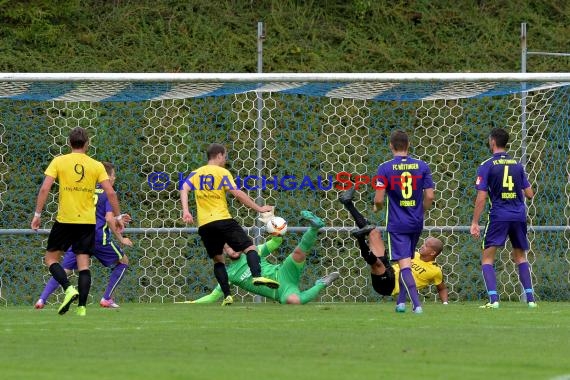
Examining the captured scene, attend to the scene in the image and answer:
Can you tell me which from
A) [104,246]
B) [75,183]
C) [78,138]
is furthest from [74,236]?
[104,246]

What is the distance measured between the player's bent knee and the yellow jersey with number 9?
3406 millimetres

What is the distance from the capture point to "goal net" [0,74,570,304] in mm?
16188

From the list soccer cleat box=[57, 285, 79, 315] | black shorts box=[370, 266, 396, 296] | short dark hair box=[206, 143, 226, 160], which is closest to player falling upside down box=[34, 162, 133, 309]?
short dark hair box=[206, 143, 226, 160]

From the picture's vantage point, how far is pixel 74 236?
11781 millimetres

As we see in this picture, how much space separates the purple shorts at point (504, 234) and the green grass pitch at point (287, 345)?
0.86m

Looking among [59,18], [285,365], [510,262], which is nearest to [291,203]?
[510,262]

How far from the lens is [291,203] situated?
1675 cm

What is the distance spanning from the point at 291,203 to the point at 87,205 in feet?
17.5

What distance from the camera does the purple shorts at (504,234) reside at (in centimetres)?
1290

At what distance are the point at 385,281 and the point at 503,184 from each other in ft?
6.77

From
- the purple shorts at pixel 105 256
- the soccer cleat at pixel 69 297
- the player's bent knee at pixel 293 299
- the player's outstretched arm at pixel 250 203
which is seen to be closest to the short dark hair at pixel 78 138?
the soccer cleat at pixel 69 297

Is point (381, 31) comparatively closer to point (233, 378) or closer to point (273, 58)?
point (273, 58)

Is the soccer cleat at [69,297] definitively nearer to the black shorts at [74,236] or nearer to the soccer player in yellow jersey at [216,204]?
the black shorts at [74,236]

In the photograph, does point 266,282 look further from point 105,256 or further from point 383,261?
point 105,256
